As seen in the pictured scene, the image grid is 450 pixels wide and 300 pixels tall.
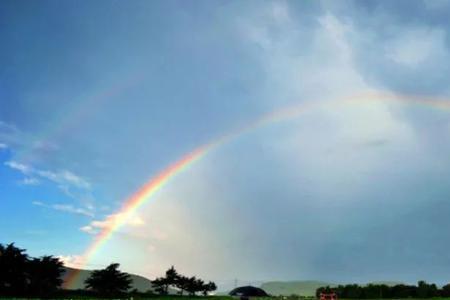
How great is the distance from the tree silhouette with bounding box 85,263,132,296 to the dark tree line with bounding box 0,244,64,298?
16.1 meters

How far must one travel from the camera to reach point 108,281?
98.2 m

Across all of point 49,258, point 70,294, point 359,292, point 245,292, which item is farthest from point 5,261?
point 359,292

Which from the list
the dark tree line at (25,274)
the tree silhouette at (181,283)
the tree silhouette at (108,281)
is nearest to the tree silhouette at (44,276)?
the dark tree line at (25,274)

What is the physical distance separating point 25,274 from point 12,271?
286cm

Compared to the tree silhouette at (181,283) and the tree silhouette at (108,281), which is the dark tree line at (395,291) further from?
the tree silhouette at (108,281)

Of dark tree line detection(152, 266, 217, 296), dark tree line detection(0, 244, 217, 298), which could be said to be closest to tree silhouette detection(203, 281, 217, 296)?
dark tree line detection(152, 266, 217, 296)

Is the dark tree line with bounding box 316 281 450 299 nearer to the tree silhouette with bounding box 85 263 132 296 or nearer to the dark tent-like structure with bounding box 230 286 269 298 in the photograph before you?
the tree silhouette with bounding box 85 263 132 296

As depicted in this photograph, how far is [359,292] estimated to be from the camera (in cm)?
14000

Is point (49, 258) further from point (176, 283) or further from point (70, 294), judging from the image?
point (176, 283)

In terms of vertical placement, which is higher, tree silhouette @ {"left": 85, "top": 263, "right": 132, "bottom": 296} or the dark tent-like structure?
tree silhouette @ {"left": 85, "top": 263, "right": 132, "bottom": 296}

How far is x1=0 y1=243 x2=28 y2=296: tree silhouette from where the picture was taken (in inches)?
2864

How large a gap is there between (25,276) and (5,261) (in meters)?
3.90

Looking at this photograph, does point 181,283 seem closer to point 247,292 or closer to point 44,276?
point 44,276

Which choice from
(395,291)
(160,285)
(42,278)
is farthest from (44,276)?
(395,291)
